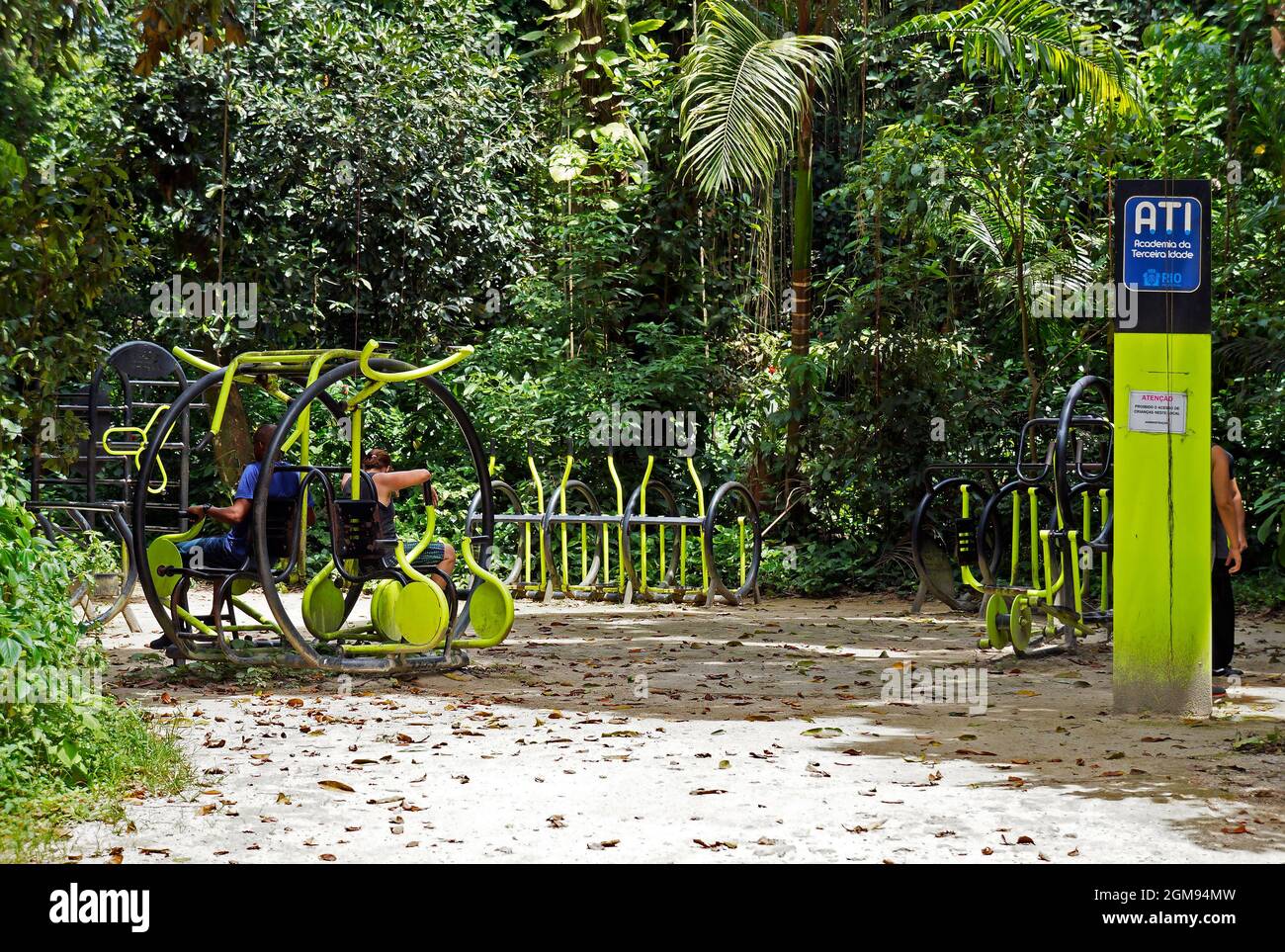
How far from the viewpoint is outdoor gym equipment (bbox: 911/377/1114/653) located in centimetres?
1016

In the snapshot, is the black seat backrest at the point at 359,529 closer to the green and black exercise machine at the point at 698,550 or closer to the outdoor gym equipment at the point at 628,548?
the outdoor gym equipment at the point at 628,548

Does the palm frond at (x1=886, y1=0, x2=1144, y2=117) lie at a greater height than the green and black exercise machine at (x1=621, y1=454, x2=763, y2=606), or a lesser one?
greater

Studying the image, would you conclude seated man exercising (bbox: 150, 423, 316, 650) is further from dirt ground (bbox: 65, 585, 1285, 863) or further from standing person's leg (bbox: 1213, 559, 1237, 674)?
standing person's leg (bbox: 1213, 559, 1237, 674)

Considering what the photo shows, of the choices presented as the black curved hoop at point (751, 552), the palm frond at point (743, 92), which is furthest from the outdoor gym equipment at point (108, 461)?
the palm frond at point (743, 92)

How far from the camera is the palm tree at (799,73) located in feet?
46.5

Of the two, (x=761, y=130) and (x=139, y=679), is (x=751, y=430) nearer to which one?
(x=761, y=130)

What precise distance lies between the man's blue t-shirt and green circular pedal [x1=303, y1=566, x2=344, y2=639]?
63cm

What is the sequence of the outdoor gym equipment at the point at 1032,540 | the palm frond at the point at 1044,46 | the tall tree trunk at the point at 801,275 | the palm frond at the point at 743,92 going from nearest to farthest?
the outdoor gym equipment at the point at 1032,540 < the palm frond at the point at 1044,46 < the palm frond at the point at 743,92 < the tall tree trunk at the point at 801,275

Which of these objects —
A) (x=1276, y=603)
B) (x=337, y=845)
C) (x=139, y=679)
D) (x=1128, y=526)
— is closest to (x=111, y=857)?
(x=337, y=845)

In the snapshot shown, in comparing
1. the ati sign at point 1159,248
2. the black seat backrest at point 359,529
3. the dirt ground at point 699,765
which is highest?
the ati sign at point 1159,248

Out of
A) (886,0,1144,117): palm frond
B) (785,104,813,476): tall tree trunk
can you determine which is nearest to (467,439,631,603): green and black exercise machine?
(785,104,813,476): tall tree trunk

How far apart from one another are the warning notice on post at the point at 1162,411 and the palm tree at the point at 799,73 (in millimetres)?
7118

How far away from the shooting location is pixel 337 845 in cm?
509

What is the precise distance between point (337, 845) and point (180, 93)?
13.0m
